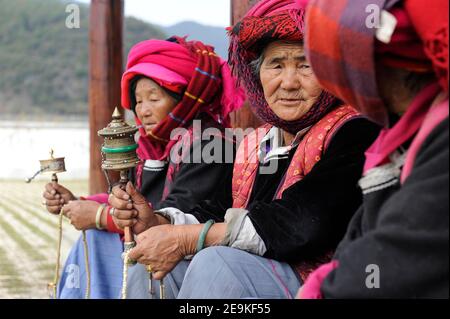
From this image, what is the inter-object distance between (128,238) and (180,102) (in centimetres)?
106

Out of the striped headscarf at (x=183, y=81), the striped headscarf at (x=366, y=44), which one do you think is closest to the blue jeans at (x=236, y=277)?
the striped headscarf at (x=366, y=44)

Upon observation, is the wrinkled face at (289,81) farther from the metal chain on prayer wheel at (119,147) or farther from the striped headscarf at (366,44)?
the striped headscarf at (366,44)

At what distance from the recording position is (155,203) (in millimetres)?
3553

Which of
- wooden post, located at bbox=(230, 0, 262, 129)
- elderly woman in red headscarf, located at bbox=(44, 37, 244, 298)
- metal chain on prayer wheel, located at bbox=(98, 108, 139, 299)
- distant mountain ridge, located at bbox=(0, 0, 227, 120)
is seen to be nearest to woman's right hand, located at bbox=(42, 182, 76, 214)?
elderly woman in red headscarf, located at bbox=(44, 37, 244, 298)

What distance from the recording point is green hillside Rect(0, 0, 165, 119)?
109 ft

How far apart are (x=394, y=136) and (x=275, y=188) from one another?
3.42 feet

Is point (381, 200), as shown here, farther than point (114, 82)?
No

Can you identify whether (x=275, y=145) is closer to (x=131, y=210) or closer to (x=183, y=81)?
(x=131, y=210)

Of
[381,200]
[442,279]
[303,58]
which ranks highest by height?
[303,58]

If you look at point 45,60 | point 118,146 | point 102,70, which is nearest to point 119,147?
point 118,146

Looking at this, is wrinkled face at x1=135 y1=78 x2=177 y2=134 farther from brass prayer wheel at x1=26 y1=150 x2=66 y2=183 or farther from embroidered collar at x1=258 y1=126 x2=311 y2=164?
embroidered collar at x1=258 y1=126 x2=311 y2=164

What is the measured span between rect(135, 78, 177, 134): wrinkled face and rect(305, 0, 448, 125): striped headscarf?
1.93 m
